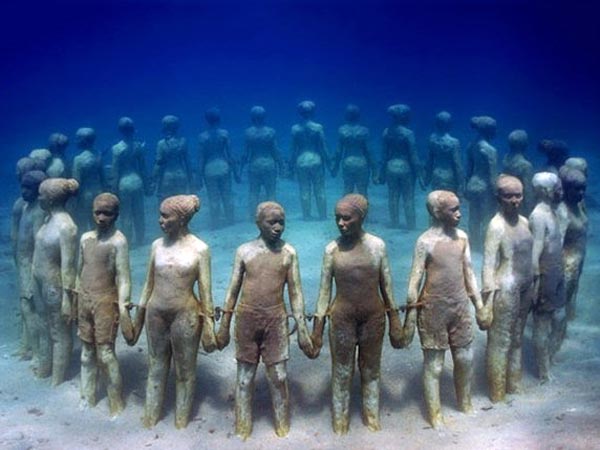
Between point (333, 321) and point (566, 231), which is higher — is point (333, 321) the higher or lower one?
the lower one

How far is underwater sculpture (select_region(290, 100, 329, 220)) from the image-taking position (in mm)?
13055

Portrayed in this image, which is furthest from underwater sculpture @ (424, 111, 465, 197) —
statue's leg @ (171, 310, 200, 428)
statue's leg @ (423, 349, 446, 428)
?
statue's leg @ (171, 310, 200, 428)

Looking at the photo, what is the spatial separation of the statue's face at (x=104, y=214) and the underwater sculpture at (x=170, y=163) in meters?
6.32

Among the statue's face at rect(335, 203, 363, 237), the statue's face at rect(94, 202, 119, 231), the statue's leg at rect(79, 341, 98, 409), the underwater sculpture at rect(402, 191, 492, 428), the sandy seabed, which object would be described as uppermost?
the statue's face at rect(94, 202, 119, 231)

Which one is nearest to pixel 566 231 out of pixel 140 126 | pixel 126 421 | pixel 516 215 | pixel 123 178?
pixel 516 215

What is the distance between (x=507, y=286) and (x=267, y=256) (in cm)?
265

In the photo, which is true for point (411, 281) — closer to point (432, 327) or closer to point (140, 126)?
point (432, 327)

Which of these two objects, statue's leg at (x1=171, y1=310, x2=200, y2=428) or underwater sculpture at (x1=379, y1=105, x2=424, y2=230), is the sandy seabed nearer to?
statue's leg at (x1=171, y1=310, x2=200, y2=428)

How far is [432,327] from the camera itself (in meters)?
5.65

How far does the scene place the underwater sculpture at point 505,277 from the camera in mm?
5902

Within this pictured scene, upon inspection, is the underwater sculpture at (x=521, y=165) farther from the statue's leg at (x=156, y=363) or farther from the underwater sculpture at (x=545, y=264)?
the statue's leg at (x=156, y=363)

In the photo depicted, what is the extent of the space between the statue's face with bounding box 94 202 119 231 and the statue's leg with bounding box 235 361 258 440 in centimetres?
206

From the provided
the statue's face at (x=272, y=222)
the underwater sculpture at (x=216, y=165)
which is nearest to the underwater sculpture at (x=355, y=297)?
the statue's face at (x=272, y=222)

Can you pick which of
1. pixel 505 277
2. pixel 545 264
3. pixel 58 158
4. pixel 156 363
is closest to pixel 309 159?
pixel 58 158
